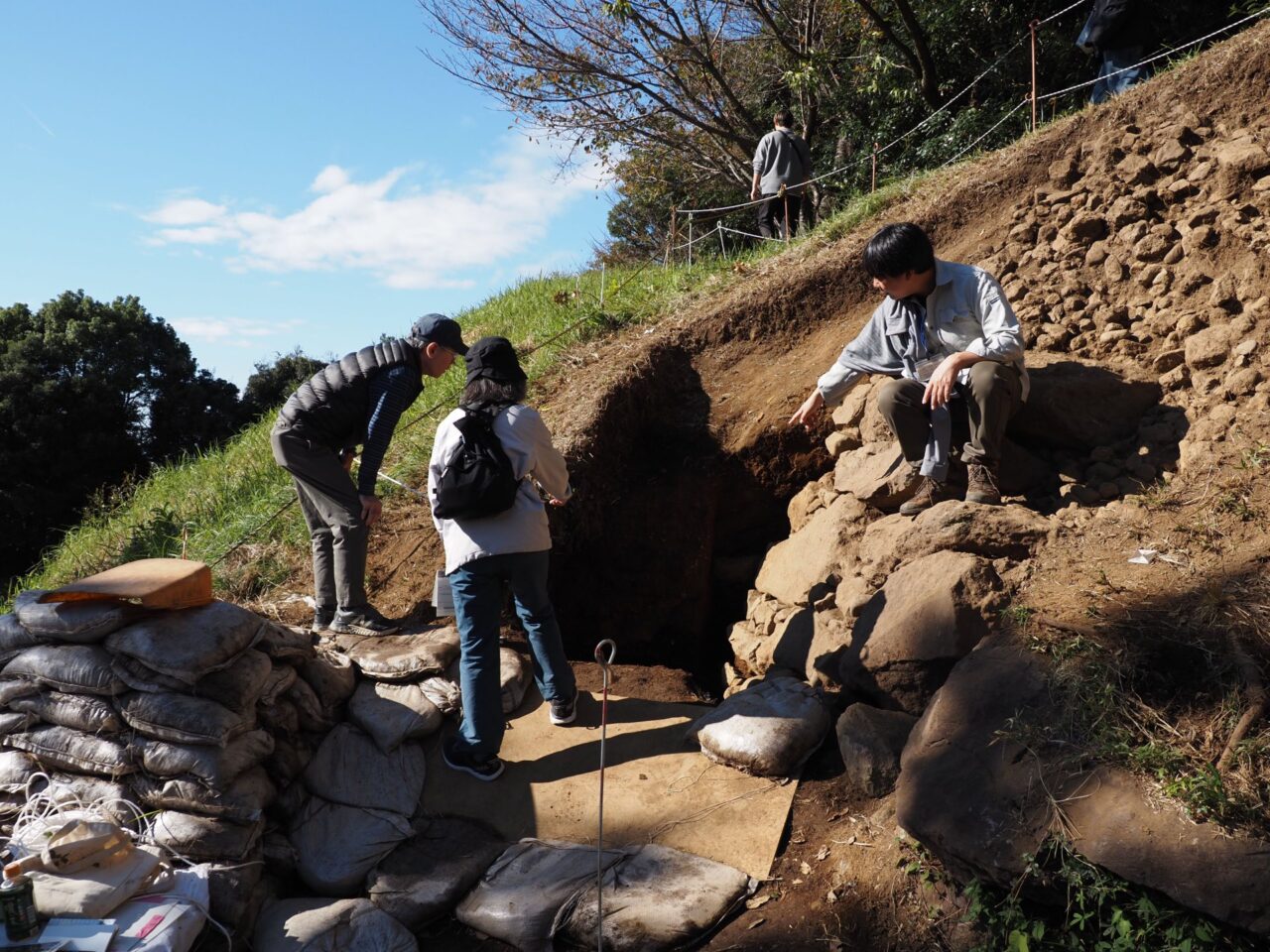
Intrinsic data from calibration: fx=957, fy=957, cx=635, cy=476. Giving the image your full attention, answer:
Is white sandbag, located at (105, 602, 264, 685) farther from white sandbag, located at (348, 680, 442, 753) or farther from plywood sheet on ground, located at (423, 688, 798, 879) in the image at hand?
plywood sheet on ground, located at (423, 688, 798, 879)

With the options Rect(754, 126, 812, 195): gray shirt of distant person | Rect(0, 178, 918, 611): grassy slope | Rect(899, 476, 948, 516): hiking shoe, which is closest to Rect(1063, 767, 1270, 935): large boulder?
Rect(899, 476, 948, 516): hiking shoe

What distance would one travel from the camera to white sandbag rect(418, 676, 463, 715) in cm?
466

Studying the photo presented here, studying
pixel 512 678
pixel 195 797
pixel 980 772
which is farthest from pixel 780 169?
pixel 195 797

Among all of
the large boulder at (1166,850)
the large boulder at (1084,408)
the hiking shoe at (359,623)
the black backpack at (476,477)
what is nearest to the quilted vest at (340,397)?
the black backpack at (476,477)

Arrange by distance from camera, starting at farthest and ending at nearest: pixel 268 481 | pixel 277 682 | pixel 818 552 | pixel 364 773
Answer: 1. pixel 268 481
2. pixel 818 552
3. pixel 364 773
4. pixel 277 682

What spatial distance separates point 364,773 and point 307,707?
1.35ft

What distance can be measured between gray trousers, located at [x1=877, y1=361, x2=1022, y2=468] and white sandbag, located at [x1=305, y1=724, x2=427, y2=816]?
2.85m

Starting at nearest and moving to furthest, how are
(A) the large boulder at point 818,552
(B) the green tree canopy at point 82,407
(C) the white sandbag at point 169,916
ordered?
1. (C) the white sandbag at point 169,916
2. (A) the large boulder at point 818,552
3. (B) the green tree canopy at point 82,407

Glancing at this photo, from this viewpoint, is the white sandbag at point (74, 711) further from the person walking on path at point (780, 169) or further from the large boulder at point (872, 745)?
the person walking on path at point (780, 169)

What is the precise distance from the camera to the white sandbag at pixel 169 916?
331cm

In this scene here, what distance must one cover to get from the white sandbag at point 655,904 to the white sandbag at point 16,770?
88.8 inches

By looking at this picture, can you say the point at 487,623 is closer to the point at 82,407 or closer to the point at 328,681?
the point at 328,681

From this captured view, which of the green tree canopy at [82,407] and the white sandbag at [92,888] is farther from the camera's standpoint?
the green tree canopy at [82,407]

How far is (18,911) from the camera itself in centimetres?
323
